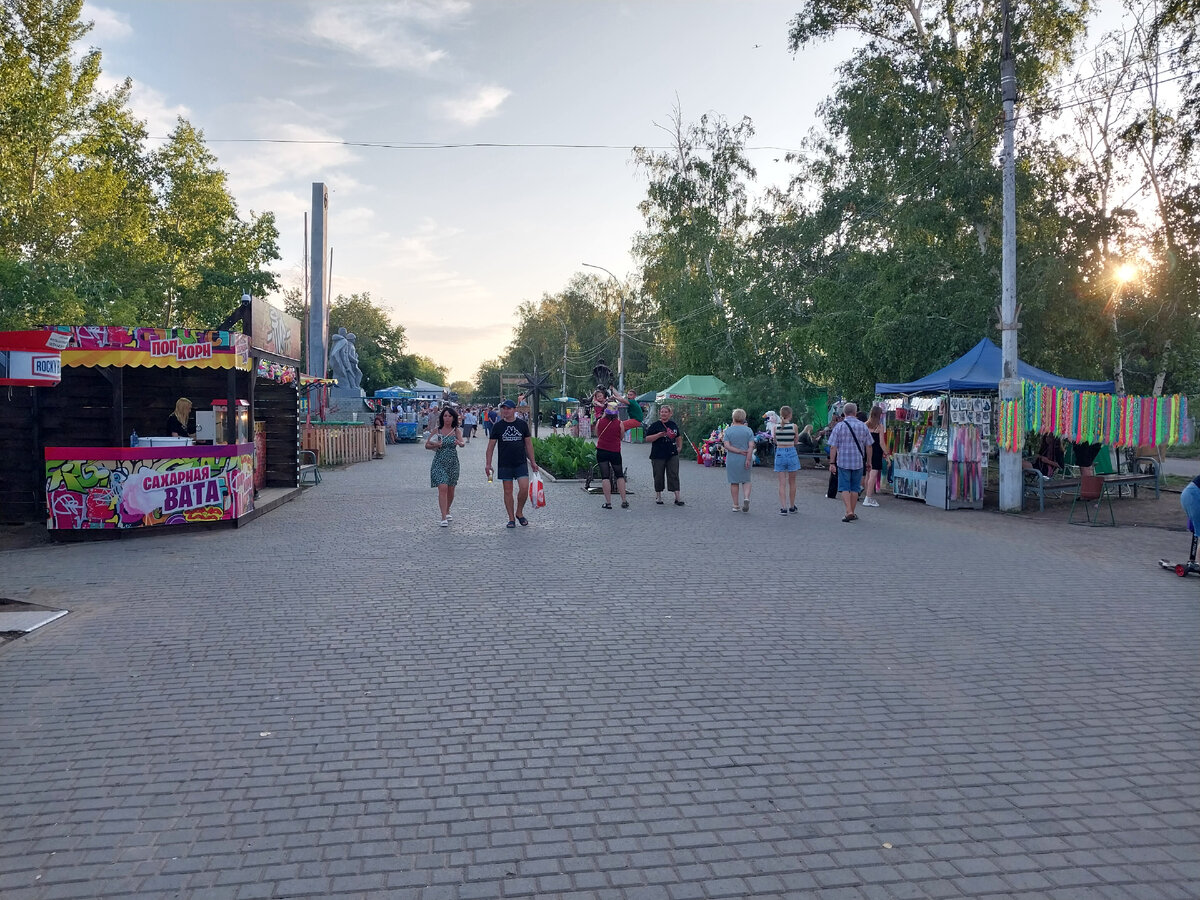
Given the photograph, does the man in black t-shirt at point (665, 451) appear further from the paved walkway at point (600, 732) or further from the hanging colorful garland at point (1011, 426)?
the paved walkway at point (600, 732)

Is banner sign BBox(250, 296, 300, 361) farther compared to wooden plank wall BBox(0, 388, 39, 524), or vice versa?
banner sign BBox(250, 296, 300, 361)

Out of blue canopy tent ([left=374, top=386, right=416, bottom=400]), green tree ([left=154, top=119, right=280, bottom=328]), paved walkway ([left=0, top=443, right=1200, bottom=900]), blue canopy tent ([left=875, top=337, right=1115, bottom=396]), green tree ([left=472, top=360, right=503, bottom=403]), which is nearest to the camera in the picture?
paved walkway ([left=0, top=443, right=1200, bottom=900])

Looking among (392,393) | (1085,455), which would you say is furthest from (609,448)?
(392,393)

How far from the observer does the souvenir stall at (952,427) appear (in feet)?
47.4

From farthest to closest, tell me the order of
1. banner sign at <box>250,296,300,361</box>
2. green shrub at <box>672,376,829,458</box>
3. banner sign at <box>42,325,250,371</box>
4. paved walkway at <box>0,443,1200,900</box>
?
green shrub at <box>672,376,829,458</box> < banner sign at <box>250,296,300,361</box> < banner sign at <box>42,325,250,371</box> < paved walkway at <box>0,443,1200,900</box>

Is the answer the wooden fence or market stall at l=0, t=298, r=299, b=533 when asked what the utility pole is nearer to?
market stall at l=0, t=298, r=299, b=533

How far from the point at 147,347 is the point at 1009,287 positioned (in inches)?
508

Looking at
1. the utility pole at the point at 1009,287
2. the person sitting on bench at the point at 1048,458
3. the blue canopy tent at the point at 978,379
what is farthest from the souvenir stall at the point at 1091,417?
the person sitting on bench at the point at 1048,458

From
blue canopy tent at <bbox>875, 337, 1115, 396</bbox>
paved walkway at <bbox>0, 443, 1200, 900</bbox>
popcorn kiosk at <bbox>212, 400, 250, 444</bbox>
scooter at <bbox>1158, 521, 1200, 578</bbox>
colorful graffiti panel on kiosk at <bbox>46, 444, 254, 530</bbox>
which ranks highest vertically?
blue canopy tent at <bbox>875, 337, 1115, 396</bbox>

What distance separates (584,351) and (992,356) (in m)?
62.4

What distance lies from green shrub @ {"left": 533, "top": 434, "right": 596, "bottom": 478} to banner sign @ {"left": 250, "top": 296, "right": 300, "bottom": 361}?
5.95m

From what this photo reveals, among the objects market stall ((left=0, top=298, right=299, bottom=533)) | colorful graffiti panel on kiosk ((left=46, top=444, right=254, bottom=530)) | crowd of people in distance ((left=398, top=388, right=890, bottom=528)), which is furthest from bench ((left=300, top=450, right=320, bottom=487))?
colorful graffiti panel on kiosk ((left=46, top=444, right=254, bottom=530))

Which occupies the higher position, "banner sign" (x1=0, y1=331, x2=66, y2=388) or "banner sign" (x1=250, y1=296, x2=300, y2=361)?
"banner sign" (x1=250, y1=296, x2=300, y2=361)

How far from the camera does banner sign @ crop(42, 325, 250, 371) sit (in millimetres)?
10992
